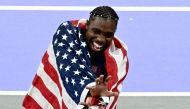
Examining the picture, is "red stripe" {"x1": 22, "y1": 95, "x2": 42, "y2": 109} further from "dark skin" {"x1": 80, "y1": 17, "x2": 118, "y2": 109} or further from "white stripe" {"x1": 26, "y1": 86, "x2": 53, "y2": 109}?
"dark skin" {"x1": 80, "y1": 17, "x2": 118, "y2": 109}

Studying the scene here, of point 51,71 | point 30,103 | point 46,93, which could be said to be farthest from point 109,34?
A: point 30,103

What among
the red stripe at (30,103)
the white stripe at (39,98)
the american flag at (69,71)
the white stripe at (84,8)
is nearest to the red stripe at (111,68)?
the american flag at (69,71)

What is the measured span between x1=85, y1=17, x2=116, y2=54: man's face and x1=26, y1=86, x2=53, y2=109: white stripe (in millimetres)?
484

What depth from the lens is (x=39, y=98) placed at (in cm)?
361

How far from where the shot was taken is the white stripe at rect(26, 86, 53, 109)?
11.7ft

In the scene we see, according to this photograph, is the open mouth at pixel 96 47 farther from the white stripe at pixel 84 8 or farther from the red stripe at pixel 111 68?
the white stripe at pixel 84 8

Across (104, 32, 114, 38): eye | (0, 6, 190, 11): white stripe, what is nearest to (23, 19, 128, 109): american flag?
(104, 32, 114, 38): eye

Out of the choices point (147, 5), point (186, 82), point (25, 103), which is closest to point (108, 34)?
point (25, 103)

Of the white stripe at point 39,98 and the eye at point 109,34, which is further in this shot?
the white stripe at point 39,98

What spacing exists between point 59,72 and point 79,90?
0.23 metres

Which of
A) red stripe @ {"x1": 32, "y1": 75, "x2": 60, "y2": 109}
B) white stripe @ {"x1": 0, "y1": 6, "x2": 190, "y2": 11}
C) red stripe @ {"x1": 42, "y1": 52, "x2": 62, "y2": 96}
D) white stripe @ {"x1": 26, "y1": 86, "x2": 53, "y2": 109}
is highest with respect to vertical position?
red stripe @ {"x1": 42, "y1": 52, "x2": 62, "y2": 96}

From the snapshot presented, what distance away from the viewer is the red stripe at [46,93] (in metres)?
3.50

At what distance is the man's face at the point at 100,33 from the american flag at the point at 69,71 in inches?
2.1

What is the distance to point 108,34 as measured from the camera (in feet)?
10.5
